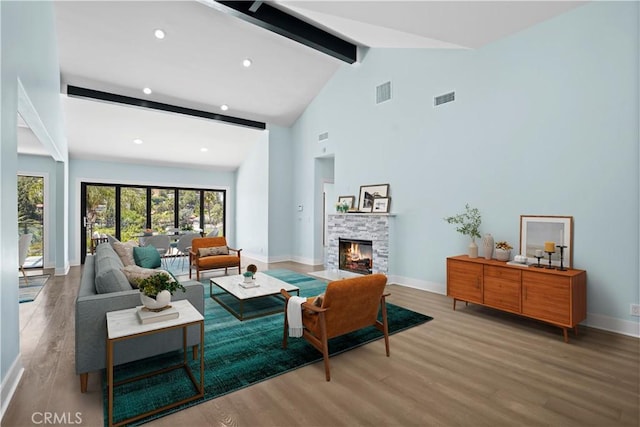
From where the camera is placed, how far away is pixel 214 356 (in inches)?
114

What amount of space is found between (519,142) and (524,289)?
1906mm

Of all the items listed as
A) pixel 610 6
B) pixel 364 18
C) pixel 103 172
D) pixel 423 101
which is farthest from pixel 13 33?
pixel 103 172

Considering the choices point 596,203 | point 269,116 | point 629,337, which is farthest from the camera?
point 269,116

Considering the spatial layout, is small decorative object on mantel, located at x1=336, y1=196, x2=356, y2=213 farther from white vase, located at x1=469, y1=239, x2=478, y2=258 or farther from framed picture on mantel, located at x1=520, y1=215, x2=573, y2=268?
framed picture on mantel, located at x1=520, y1=215, x2=573, y2=268

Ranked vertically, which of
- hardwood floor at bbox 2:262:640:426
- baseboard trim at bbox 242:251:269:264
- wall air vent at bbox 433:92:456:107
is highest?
wall air vent at bbox 433:92:456:107

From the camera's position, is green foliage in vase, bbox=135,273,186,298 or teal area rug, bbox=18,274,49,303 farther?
teal area rug, bbox=18,274,49,303

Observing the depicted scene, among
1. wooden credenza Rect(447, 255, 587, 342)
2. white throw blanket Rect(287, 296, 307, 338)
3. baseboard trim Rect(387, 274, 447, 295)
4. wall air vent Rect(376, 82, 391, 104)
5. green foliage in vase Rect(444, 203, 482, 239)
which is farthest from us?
wall air vent Rect(376, 82, 391, 104)

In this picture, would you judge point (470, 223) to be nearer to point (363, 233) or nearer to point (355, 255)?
point (363, 233)

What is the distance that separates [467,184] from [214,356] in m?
4.06

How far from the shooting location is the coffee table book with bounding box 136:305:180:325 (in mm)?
2162

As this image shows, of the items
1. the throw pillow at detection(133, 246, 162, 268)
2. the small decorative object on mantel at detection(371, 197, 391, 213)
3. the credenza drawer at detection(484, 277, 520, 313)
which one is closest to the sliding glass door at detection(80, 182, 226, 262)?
the throw pillow at detection(133, 246, 162, 268)

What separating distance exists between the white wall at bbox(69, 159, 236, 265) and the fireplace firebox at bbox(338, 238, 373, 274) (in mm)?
4941

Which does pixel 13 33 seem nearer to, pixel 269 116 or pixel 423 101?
pixel 423 101

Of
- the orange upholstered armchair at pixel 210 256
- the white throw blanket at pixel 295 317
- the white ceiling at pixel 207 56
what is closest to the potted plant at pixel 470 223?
the white ceiling at pixel 207 56
